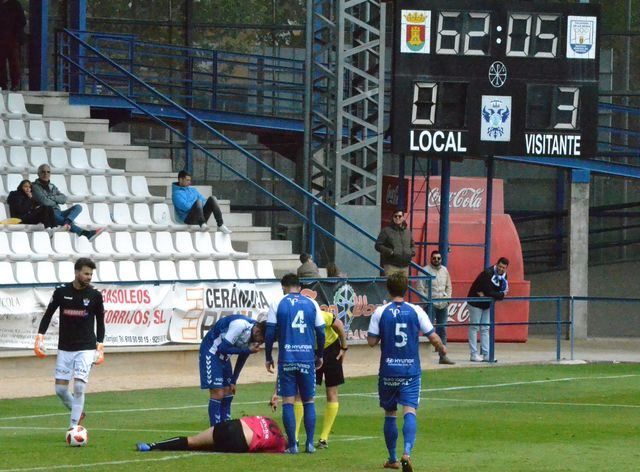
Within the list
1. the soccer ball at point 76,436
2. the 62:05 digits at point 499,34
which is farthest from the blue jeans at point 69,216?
the soccer ball at point 76,436

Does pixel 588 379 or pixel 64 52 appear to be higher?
pixel 64 52

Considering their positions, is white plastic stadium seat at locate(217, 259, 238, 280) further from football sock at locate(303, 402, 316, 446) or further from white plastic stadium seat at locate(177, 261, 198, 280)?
football sock at locate(303, 402, 316, 446)

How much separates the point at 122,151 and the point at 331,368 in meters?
13.6

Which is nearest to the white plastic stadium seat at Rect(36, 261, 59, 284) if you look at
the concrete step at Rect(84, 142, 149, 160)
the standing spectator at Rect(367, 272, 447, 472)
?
the concrete step at Rect(84, 142, 149, 160)

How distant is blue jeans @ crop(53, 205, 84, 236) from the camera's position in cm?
2422

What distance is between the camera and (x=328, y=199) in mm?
27656

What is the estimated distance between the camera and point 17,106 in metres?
27.4

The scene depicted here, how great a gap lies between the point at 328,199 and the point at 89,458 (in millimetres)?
14596

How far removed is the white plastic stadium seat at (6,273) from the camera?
22.4 meters

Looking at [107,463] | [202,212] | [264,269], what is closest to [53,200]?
[202,212]

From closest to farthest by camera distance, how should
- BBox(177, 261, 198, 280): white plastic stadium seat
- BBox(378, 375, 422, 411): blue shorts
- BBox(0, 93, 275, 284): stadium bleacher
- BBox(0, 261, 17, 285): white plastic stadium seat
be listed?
BBox(378, 375, 422, 411): blue shorts
BBox(0, 261, 17, 285): white plastic stadium seat
BBox(0, 93, 275, 284): stadium bleacher
BBox(177, 261, 198, 280): white plastic stadium seat

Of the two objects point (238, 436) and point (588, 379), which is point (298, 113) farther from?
point (238, 436)

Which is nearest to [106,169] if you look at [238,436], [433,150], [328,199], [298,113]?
[328,199]

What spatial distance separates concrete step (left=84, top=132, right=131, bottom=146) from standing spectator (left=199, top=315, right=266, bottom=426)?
46.6 feet
